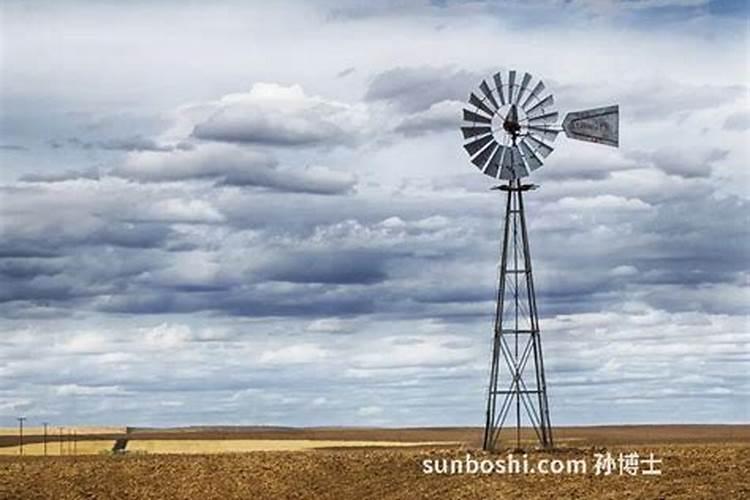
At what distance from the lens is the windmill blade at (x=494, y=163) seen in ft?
164

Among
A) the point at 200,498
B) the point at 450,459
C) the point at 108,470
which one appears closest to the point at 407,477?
the point at 450,459

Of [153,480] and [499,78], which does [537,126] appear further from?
[153,480]

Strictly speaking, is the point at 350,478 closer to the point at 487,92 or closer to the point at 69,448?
the point at 487,92

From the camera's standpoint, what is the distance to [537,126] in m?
50.2

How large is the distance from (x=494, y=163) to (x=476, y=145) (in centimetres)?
81

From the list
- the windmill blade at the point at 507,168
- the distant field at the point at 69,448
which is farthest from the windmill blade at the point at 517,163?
the distant field at the point at 69,448

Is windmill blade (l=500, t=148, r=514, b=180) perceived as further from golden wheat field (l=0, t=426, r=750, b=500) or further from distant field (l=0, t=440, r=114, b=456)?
distant field (l=0, t=440, r=114, b=456)

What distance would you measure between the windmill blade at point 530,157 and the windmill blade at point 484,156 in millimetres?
865

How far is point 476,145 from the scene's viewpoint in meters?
50.1

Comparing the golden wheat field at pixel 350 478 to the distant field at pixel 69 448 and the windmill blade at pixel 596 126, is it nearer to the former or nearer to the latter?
the windmill blade at pixel 596 126

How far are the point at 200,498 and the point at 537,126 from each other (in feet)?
50.7

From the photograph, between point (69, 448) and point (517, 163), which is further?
point (69, 448)

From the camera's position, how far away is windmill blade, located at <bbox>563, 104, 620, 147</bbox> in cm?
5028

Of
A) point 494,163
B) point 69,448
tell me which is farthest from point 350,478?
point 69,448
